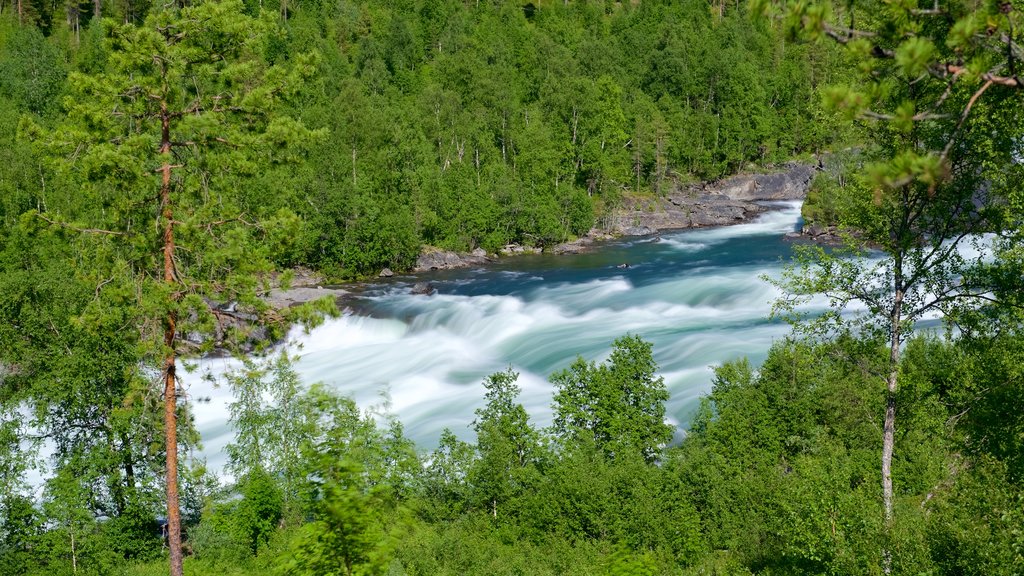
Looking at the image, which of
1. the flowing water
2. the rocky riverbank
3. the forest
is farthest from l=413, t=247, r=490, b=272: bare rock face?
the forest

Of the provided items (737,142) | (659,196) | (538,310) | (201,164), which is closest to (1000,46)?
(201,164)

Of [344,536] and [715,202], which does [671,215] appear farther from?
[344,536]

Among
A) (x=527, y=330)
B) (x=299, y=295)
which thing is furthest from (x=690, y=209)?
(x=299, y=295)

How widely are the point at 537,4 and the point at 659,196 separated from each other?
5606cm

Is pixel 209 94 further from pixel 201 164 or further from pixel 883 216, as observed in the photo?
pixel 883 216

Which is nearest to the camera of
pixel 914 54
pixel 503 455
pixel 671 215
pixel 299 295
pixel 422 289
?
pixel 914 54

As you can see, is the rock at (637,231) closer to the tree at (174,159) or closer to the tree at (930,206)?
the tree at (930,206)

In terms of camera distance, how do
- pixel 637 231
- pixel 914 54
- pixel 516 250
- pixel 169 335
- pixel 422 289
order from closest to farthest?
1. pixel 914 54
2. pixel 169 335
3. pixel 422 289
4. pixel 516 250
5. pixel 637 231

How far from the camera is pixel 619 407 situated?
26516 millimetres

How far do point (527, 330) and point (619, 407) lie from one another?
17.6 metres

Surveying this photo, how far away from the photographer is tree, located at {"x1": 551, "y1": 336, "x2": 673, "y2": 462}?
25859mm

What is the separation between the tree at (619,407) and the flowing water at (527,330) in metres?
3.80

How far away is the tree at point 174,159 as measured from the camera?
12914mm

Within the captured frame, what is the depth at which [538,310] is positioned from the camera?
46.6 metres
